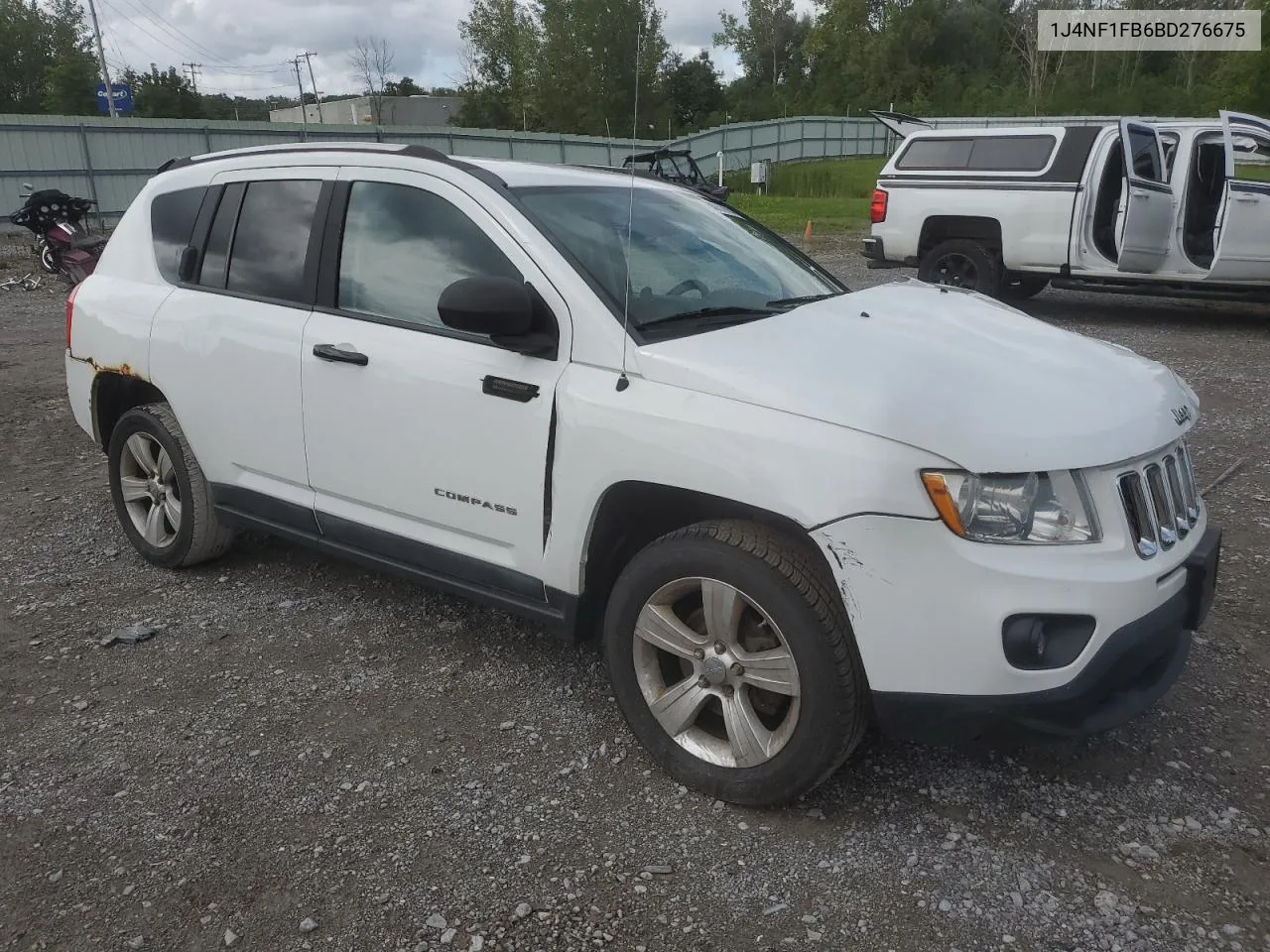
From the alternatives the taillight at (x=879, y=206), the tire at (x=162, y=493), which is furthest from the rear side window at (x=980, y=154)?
the tire at (x=162, y=493)

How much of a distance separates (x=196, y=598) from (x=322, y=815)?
1.76 metres

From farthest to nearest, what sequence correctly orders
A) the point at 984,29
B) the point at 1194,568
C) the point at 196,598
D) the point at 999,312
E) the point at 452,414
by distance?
the point at 984,29 < the point at 196,598 < the point at 999,312 < the point at 452,414 < the point at 1194,568

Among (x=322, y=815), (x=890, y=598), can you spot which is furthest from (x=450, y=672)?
(x=890, y=598)

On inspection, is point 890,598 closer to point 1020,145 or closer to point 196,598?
point 196,598

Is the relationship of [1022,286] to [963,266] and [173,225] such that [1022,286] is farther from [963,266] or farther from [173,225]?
[173,225]

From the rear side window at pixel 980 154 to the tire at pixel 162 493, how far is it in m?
9.03

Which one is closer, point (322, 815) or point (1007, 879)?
point (1007, 879)

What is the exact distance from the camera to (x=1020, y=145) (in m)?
10.5

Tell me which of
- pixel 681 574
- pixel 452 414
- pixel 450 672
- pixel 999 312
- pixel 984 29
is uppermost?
pixel 984 29

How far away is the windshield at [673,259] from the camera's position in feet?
10.0

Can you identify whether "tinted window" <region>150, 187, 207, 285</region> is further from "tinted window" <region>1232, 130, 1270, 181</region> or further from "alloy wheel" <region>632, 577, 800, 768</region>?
"tinted window" <region>1232, 130, 1270, 181</region>

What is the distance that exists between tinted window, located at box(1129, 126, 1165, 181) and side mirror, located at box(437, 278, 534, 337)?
8639mm

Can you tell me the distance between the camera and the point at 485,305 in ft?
9.21

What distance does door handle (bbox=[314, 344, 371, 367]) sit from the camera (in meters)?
3.38
